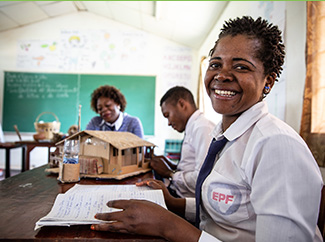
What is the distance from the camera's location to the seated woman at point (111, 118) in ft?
8.13

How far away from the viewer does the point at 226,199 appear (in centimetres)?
66

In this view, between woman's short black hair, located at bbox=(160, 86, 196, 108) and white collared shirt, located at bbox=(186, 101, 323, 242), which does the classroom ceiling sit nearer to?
woman's short black hair, located at bbox=(160, 86, 196, 108)

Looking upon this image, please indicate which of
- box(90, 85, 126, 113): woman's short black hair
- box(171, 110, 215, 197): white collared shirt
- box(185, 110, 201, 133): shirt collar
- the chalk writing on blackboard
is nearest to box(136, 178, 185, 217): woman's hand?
box(171, 110, 215, 197): white collared shirt

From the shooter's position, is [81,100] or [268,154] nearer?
[268,154]

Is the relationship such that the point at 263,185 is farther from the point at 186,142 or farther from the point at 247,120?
the point at 186,142

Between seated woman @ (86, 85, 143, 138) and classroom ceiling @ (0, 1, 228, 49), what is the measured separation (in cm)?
158

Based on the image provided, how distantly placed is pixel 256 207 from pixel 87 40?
15.2ft

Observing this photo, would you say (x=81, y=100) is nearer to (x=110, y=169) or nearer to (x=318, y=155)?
(x=110, y=169)

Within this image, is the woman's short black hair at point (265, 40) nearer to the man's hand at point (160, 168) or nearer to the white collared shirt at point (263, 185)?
the white collared shirt at point (263, 185)

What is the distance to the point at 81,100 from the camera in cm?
441

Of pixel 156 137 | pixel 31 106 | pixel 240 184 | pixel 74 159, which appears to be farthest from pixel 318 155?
pixel 31 106

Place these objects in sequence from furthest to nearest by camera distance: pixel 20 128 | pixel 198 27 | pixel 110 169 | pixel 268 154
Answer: pixel 20 128
pixel 198 27
pixel 110 169
pixel 268 154

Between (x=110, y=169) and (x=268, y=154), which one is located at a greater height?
(x=268, y=154)

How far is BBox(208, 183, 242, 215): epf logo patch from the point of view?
647 mm
